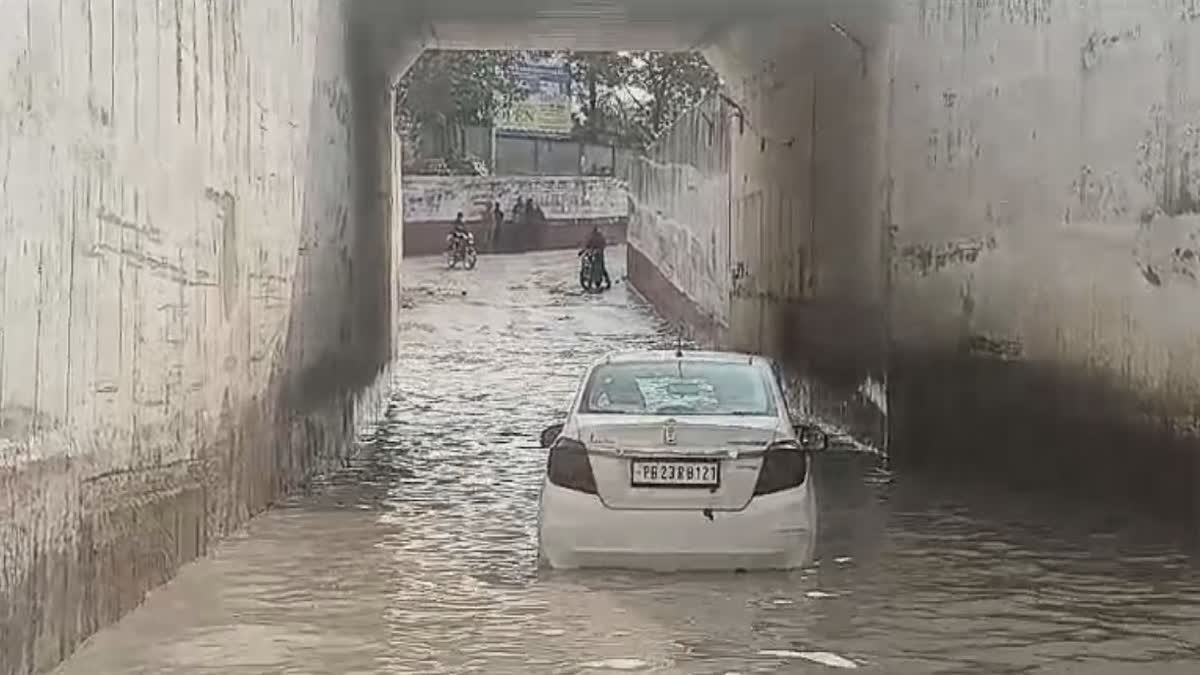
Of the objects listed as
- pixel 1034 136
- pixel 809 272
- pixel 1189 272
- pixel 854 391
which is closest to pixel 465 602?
pixel 1189 272

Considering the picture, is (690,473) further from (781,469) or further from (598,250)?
(598,250)

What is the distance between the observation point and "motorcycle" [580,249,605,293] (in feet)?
132

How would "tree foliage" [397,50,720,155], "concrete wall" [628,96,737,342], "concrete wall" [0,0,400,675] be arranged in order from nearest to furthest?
"concrete wall" [0,0,400,675] → "concrete wall" [628,96,737,342] → "tree foliage" [397,50,720,155]

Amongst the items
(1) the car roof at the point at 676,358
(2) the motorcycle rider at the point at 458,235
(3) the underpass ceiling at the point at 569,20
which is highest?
(3) the underpass ceiling at the point at 569,20

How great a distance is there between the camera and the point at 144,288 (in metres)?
8.62

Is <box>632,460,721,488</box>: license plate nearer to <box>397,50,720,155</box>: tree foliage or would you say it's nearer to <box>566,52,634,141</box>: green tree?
<box>397,50,720,155</box>: tree foliage

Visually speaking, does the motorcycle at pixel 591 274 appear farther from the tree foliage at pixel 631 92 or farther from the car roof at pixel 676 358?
the car roof at pixel 676 358

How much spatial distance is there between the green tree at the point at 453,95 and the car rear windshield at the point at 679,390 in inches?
1563

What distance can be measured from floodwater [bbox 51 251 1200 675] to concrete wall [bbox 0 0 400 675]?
1.56 feet

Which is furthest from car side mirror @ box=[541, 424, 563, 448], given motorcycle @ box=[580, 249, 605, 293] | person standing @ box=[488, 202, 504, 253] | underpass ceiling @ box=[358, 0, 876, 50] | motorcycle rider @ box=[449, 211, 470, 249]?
person standing @ box=[488, 202, 504, 253]

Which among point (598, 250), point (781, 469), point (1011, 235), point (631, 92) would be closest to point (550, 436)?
point (781, 469)

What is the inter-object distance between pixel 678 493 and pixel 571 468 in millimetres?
601

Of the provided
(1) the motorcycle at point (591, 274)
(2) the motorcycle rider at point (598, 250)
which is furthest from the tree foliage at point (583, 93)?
(1) the motorcycle at point (591, 274)

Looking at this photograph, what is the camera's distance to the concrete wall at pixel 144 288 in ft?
22.4
